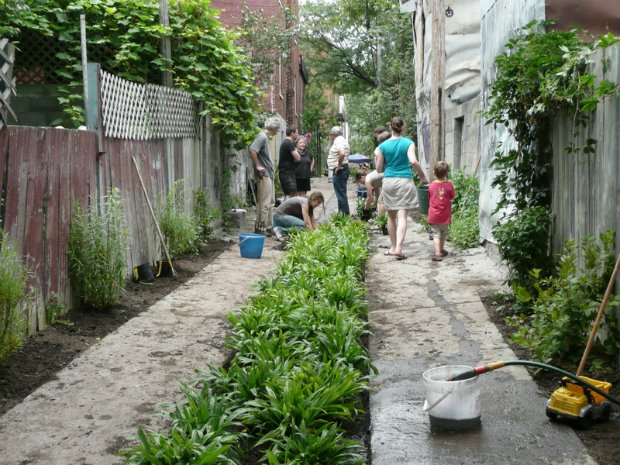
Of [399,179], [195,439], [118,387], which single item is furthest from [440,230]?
[195,439]

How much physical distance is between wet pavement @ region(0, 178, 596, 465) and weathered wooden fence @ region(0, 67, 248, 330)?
77 centimetres

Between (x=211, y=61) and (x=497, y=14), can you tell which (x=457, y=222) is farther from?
(x=211, y=61)

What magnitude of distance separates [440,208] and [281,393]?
5620 millimetres

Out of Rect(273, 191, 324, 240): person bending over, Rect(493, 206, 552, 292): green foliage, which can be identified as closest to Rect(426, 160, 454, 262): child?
Rect(273, 191, 324, 240): person bending over

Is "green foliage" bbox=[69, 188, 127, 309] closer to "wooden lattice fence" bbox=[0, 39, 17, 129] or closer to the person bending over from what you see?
"wooden lattice fence" bbox=[0, 39, 17, 129]

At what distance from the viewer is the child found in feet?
30.2

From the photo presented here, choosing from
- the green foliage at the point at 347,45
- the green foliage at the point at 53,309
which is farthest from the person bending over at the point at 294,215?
the green foliage at the point at 347,45

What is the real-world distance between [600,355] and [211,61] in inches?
303

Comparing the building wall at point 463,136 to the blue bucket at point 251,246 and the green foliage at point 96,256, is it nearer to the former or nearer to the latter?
the blue bucket at point 251,246

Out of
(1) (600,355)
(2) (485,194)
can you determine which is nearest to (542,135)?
(1) (600,355)

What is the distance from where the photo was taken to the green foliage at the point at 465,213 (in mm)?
10023

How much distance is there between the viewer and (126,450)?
11.9 feet

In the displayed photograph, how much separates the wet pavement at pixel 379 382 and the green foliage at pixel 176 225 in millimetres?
918

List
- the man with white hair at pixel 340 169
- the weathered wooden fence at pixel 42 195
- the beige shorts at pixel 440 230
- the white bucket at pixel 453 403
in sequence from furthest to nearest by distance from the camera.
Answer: the man with white hair at pixel 340 169, the beige shorts at pixel 440 230, the weathered wooden fence at pixel 42 195, the white bucket at pixel 453 403
